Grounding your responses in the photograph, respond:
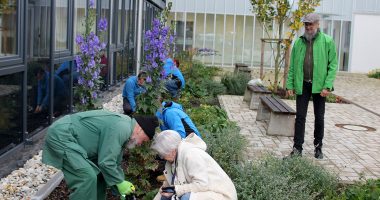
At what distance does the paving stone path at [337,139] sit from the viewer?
6.96m

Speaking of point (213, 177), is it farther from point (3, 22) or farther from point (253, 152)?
point (253, 152)

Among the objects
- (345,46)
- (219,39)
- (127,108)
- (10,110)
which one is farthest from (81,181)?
(345,46)

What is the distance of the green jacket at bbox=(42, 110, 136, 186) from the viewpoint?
12.7 ft

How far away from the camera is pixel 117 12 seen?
13039mm

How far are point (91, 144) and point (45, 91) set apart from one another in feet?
11.8

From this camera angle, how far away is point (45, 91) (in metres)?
7.41

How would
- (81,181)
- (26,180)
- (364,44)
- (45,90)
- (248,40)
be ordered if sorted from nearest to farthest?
(81,181) → (26,180) → (45,90) → (248,40) → (364,44)

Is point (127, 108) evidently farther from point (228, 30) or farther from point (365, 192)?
point (228, 30)

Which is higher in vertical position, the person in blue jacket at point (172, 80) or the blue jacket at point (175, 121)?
the person in blue jacket at point (172, 80)

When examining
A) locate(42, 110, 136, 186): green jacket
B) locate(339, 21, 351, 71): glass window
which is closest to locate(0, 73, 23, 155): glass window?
locate(42, 110, 136, 186): green jacket

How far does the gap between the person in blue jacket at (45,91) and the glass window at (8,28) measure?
0.83 m

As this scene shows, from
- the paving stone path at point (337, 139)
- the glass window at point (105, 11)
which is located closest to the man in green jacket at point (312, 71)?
the paving stone path at point (337, 139)

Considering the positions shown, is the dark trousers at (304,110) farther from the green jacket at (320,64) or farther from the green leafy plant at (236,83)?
the green leafy plant at (236,83)

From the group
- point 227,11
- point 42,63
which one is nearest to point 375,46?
point 227,11
